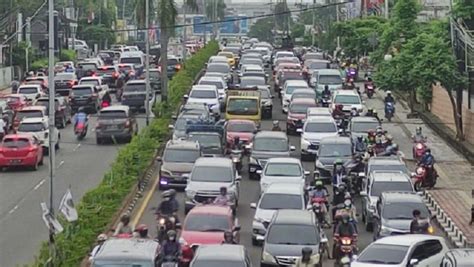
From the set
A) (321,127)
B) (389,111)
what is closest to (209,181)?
(321,127)

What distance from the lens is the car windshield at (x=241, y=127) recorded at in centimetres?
4512

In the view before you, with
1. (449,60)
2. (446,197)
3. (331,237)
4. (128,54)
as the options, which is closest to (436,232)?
(331,237)

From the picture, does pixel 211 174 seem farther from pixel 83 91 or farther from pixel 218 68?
pixel 218 68

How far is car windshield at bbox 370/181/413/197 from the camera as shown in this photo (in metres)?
32.2

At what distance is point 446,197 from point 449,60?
1207 centimetres

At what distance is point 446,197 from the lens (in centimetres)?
3719

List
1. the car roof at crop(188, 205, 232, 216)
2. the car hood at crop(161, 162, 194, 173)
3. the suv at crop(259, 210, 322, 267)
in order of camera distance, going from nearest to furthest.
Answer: the suv at crop(259, 210, 322, 267) → the car roof at crop(188, 205, 232, 216) → the car hood at crop(161, 162, 194, 173)

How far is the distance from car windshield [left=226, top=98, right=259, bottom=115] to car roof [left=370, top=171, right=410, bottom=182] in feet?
57.3

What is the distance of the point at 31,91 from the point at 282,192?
33.6m

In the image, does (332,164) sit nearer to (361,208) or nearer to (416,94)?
(361,208)

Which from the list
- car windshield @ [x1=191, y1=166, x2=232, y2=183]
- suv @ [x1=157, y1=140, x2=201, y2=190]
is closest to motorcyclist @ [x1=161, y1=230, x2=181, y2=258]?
car windshield @ [x1=191, y1=166, x2=232, y2=183]

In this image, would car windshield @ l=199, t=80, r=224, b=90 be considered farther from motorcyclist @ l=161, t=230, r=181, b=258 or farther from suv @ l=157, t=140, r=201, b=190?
motorcyclist @ l=161, t=230, r=181, b=258

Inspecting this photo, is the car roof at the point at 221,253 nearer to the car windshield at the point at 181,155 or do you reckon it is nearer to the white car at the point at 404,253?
the white car at the point at 404,253

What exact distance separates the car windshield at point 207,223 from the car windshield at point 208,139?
1332 centimetres
